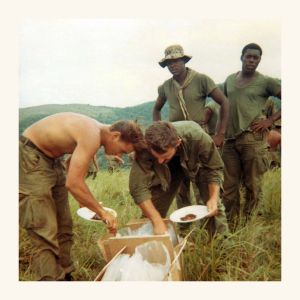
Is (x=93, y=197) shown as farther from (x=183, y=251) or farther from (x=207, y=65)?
(x=207, y=65)

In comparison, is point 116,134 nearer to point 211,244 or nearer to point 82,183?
point 82,183

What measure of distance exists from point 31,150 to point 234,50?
1.77m

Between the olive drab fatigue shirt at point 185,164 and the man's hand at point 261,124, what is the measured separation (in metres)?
0.37

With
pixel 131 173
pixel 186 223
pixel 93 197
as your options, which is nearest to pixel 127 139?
pixel 131 173

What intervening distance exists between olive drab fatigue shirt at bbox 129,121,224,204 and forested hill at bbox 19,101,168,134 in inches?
9.9

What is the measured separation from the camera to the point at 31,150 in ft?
12.9

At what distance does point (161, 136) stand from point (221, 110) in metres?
0.54

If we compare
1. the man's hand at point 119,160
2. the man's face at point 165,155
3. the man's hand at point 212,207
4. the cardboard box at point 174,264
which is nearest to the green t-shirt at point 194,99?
the man's face at point 165,155

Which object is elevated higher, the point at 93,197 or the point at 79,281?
the point at 93,197

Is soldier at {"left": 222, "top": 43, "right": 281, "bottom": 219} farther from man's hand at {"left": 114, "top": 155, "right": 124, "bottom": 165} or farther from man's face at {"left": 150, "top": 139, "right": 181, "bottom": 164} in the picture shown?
man's hand at {"left": 114, "top": 155, "right": 124, "bottom": 165}

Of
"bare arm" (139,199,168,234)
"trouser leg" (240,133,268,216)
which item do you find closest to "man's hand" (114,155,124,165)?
"bare arm" (139,199,168,234)

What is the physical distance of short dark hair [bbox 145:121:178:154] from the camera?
12.7 feet

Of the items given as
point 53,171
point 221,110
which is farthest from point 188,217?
point 53,171

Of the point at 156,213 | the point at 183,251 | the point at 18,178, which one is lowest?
the point at 183,251
